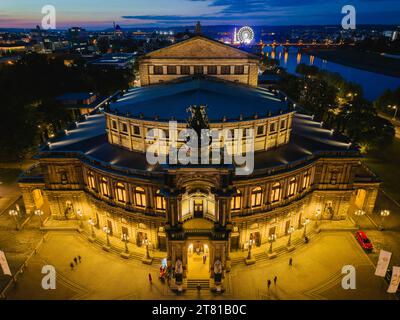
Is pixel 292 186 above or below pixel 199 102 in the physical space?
below

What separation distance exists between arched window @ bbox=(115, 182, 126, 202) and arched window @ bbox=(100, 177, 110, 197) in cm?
206

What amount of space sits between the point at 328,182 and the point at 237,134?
1852cm

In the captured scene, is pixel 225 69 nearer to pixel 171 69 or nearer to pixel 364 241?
pixel 171 69

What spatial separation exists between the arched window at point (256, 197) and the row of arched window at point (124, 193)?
13074 mm

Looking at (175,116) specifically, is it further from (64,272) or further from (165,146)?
(64,272)

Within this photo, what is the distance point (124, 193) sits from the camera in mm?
47062

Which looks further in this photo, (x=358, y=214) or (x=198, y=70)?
(x=198, y=70)

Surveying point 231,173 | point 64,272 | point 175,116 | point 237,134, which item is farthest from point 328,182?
point 64,272

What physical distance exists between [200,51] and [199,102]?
17209 millimetres

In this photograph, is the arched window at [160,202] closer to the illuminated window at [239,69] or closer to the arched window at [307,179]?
the arched window at [307,179]

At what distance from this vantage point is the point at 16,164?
3000 inches

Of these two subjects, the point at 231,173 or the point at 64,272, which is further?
the point at 64,272

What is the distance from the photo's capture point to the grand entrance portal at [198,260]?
42.6 m

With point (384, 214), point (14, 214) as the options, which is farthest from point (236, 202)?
point (14, 214)
